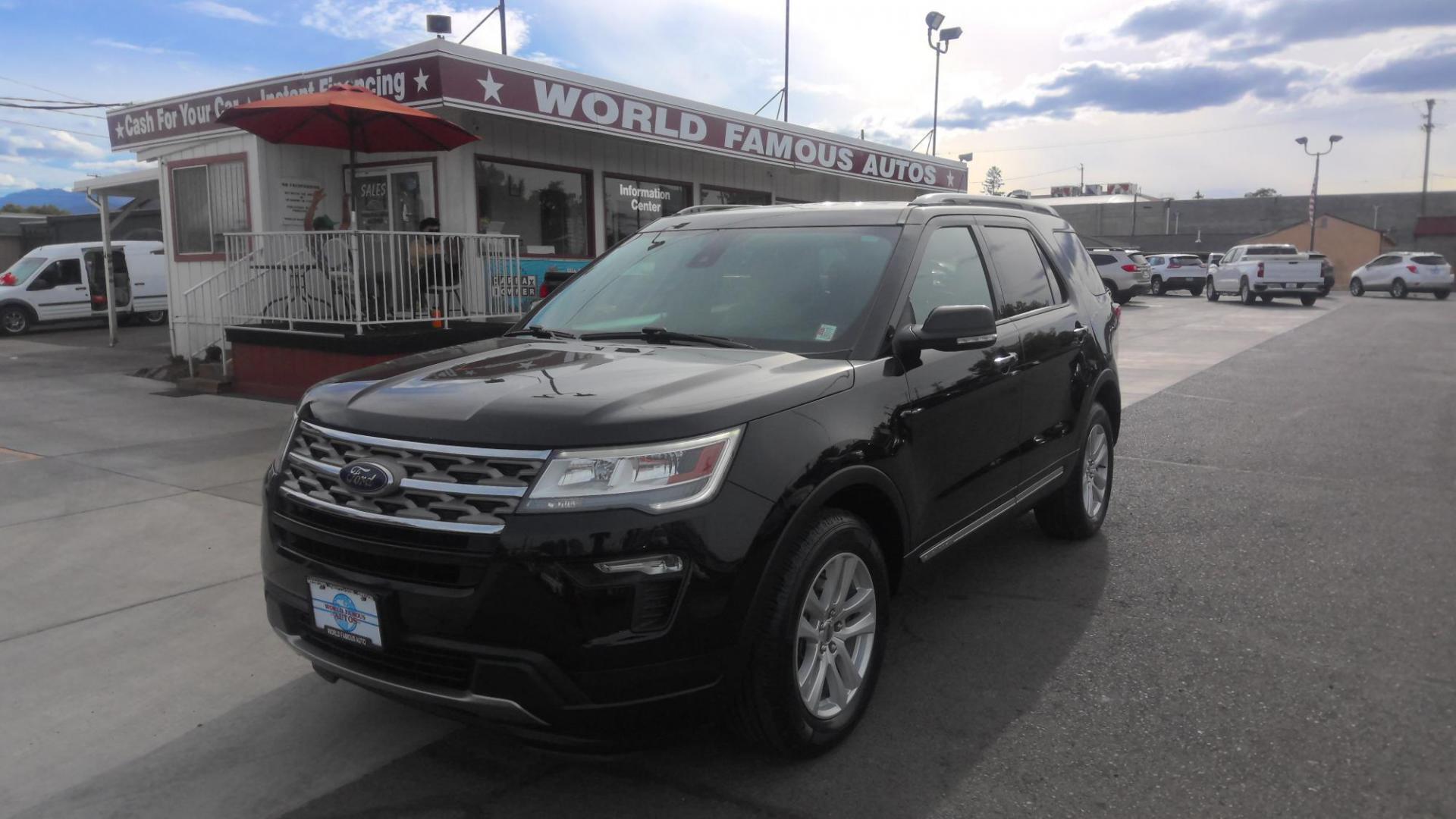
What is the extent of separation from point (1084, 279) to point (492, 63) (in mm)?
7924

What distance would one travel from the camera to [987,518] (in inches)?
173

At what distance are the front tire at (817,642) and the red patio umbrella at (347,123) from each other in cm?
838

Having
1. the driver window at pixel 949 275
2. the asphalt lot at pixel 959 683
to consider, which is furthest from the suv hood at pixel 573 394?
the asphalt lot at pixel 959 683

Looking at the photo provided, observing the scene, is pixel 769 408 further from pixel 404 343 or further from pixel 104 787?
pixel 404 343

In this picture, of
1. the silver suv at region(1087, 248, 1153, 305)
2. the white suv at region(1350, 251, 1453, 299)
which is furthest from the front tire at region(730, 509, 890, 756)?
the white suv at region(1350, 251, 1453, 299)

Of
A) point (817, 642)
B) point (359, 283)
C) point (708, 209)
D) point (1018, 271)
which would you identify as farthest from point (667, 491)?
point (359, 283)

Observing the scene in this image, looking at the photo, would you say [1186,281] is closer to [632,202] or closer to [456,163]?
[632,202]

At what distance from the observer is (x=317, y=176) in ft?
42.7

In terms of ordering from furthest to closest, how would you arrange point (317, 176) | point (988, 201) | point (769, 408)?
point (317, 176) < point (988, 201) < point (769, 408)

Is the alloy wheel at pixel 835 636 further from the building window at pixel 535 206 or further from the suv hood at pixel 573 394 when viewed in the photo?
the building window at pixel 535 206

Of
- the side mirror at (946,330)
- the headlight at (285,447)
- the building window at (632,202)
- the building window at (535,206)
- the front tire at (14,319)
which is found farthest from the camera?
the front tire at (14,319)

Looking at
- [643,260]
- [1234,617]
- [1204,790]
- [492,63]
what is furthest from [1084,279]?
[492,63]

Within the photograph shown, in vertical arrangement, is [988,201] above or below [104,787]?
above

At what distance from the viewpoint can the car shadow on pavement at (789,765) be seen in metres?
2.99
